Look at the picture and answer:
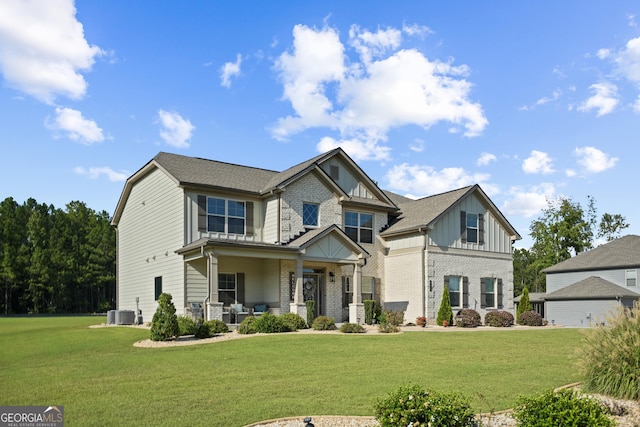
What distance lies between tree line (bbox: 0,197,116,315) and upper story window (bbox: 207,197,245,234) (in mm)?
42412

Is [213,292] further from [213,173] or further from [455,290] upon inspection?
[455,290]

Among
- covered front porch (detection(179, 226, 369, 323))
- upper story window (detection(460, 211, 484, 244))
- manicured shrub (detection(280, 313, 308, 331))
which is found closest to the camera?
manicured shrub (detection(280, 313, 308, 331))

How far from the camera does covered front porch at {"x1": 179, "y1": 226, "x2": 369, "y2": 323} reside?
2364 centimetres

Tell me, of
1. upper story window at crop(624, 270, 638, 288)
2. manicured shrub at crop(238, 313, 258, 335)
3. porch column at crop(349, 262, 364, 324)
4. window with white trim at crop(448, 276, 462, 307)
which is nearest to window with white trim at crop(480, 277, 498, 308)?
window with white trim at crop(448, 276, 462, 307)

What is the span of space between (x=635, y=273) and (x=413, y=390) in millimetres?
34673

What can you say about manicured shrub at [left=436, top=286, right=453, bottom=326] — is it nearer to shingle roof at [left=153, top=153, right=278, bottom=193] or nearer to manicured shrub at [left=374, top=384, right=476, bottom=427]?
shingle roof at [left=153, top=153, right=278, bottom=193]

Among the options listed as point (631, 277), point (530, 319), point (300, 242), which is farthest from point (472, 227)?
point (631, 277)

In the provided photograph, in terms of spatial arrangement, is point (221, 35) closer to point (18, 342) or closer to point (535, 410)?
point (18, 342)

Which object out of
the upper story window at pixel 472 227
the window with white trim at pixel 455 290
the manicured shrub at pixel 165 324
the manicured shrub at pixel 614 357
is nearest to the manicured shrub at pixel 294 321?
the manicured shrub at pixel 165 324

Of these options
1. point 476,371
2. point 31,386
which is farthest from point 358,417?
point 31,386

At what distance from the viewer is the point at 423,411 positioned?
6598 millimetres

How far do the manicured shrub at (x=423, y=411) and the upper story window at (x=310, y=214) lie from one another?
21.0m

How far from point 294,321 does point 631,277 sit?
25.4 m

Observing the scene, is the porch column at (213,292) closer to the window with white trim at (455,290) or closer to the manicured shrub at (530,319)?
the window with white trim at (455,290)
